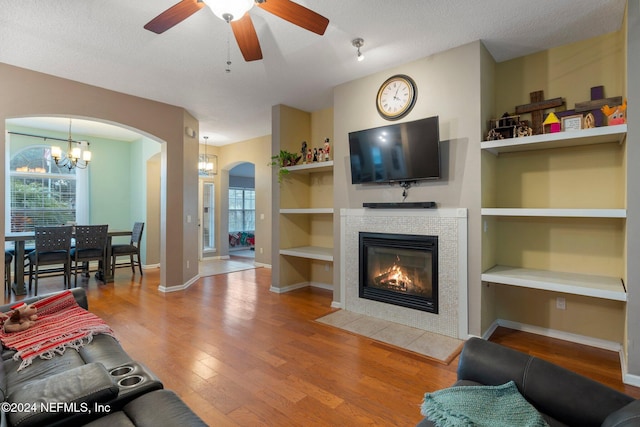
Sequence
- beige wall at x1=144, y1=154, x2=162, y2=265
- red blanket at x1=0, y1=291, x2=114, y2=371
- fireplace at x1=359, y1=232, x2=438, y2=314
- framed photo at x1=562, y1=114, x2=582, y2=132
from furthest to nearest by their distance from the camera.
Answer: beige wall at x1=144, y1=154, x2=162, y2=265 → fireplace at x1=359, y1=232, x2=438, y2=314 → framed photo at x1=562, y1=114, x2=582, y2=132 → red blanket at x1=0, y1=291, x2=114, y2=371

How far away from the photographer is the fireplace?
335cm

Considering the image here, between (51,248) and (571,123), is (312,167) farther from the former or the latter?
(51,248)

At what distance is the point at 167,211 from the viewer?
5059 millimetres

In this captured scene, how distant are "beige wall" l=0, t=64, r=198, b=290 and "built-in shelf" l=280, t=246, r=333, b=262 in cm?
178

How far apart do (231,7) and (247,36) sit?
49 cm

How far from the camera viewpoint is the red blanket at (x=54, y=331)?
69.2 inches

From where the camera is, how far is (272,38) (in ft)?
9.98

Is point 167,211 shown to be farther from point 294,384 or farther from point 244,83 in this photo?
point 294,384

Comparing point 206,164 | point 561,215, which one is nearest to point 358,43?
point 561,215

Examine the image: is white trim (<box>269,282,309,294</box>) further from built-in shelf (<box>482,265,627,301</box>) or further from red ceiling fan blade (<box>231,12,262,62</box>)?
red ceiling fan blade (<box>231,12,262,62</box>)

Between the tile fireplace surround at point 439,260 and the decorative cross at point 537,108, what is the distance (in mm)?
1160

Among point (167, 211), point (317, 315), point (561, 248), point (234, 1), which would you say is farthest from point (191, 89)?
point (561, 248)

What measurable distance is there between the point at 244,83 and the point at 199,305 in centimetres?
297

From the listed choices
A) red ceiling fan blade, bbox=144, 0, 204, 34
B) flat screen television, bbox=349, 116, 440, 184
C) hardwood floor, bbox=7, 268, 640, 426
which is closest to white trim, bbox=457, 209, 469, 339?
hardwood floor, bbox=7, 268, 640, 426
